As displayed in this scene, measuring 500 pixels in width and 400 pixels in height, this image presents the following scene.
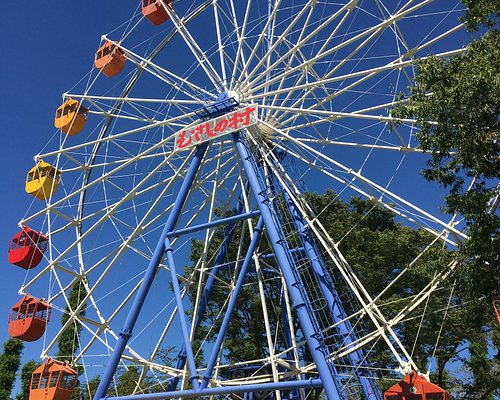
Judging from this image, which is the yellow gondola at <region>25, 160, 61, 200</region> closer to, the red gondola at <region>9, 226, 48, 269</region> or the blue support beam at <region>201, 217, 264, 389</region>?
the red gondola at <region>9, 226, 48, 269</region>

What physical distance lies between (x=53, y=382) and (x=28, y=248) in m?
4.63

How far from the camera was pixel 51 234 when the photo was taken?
15727mm

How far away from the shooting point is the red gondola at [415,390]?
8.79m

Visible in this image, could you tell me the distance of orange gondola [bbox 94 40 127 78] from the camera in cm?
1700

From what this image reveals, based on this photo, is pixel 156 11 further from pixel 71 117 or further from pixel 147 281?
pixel 147 281

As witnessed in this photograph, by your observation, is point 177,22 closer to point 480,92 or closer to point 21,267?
point 21,267

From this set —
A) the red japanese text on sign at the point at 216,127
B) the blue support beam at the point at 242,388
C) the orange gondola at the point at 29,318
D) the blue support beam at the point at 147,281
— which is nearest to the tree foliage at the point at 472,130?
the blue support beam at the point at 242,388

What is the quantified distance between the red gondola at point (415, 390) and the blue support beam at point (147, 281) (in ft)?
20.1

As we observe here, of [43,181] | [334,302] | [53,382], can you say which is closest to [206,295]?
[334,302]

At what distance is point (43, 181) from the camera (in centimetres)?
1639

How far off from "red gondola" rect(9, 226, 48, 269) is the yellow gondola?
1268mm

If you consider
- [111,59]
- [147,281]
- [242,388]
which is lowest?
[242,388]

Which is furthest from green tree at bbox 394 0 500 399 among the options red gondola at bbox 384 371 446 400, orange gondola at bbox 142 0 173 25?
orange gondola at bbox 142 0 173 25

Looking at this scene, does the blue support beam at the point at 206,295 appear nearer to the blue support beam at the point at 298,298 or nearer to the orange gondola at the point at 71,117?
the blue support beam at the point at 298,298
